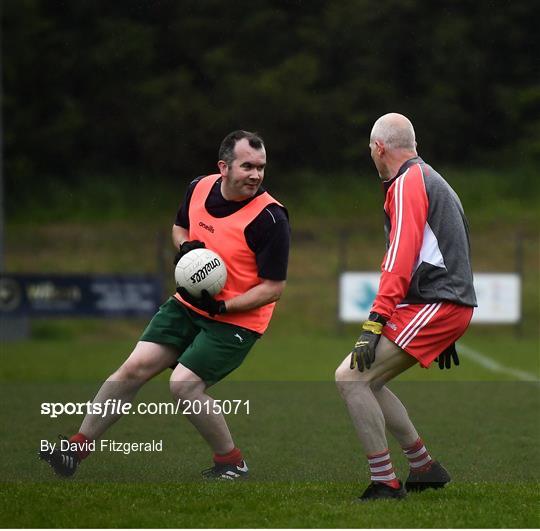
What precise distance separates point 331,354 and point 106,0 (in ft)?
44.4

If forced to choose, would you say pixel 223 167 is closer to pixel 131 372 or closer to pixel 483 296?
pixel 131 372

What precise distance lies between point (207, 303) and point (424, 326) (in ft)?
4.17

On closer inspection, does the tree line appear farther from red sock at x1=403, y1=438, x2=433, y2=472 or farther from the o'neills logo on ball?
red sock at x1=403, y1=438, x2=433, y2=472

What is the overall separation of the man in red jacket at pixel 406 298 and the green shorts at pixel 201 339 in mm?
953

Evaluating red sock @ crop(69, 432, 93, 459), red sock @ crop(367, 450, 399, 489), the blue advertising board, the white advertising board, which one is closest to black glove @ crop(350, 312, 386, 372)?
red sock @ crop(367, 450, 399, 489)

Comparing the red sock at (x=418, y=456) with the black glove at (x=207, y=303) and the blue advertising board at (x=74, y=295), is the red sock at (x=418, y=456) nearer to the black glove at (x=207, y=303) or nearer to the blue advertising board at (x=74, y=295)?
the black glove at (x=207, y=303)

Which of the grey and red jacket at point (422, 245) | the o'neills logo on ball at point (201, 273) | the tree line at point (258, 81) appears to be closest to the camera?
the grey and red jacket at point (422, 245)

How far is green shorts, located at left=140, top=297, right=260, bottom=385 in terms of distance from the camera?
22.5 ft

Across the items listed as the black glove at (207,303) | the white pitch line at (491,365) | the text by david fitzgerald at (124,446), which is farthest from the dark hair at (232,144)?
the white pitch line at (491,365)

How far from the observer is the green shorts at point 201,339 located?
6.85 metres

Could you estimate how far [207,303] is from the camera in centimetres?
678

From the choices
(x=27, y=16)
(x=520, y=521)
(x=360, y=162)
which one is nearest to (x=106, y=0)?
(x=27, y=16)

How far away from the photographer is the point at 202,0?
27.5 meters

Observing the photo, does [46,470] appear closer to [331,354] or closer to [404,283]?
[404,283]
